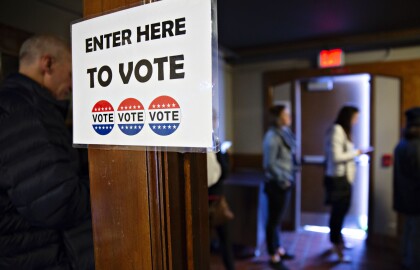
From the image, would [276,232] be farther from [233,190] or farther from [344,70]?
[344,70]

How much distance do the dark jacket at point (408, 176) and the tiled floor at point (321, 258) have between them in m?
0.81

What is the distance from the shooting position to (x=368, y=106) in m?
3.82

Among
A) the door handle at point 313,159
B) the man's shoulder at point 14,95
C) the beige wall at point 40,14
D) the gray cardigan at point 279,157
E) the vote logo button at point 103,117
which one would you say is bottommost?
the door handle at point 313,159

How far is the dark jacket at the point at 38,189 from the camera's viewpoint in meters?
0.80

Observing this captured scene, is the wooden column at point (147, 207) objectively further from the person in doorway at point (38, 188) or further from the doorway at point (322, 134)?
the doorway at point (322, 134)

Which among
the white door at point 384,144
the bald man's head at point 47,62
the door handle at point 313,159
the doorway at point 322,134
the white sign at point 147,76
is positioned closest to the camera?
the white sign at point 147,76

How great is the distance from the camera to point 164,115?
23.5 inches

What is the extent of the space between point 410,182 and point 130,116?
276 cm

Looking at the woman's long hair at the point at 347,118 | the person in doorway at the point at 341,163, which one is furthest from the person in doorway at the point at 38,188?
the woman's long hair at the point at 347,118

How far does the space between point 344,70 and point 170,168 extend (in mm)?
3545

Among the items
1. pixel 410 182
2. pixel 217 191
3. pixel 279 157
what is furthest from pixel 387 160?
pixel 217 191

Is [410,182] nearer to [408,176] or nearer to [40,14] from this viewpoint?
[408,176]

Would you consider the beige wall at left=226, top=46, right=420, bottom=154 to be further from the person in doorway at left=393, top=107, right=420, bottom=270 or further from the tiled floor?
the person in doorway at left=393, top=107, right=420, bottom=270

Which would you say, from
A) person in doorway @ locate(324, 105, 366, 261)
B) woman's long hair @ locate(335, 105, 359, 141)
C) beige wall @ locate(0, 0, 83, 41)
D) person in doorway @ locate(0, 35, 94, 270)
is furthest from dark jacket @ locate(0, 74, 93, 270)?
woman's long hair @ locate(335, 105, 359, 141)
